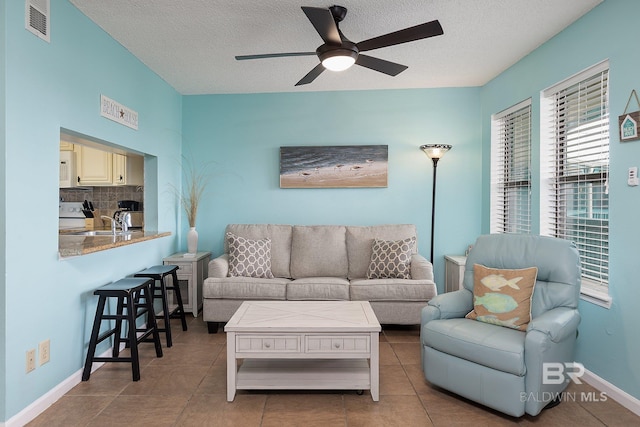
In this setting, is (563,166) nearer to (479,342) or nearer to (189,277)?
(479,342)

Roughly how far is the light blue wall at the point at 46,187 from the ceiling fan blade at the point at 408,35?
6.40ft

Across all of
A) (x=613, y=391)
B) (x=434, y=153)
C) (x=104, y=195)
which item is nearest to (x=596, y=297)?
(x=613, y=391)

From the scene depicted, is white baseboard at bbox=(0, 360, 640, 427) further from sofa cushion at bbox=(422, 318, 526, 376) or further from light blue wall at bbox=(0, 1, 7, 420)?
sofa cushion at bbox=(422, 318, 526, 376)

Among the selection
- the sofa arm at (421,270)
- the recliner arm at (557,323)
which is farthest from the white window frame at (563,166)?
the sofa arm at (421,270)

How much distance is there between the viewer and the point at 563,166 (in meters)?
3.13

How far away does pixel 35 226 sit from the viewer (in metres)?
2.28

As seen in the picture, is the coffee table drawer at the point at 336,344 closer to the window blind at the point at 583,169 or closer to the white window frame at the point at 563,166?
the white window frame at the point at 563,166

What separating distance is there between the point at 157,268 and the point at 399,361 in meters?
2.27

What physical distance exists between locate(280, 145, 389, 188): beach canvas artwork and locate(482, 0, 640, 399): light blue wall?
2.06 meters

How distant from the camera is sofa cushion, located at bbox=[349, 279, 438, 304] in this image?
3.58m

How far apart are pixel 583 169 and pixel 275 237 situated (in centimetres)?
291

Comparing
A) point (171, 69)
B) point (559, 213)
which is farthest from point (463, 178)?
point (171, 69)

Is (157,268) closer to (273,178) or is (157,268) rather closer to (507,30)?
(273,178)

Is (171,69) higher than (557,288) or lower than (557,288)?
higher
